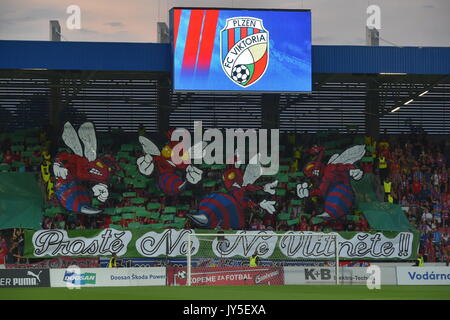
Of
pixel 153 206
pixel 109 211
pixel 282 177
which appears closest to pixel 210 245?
pixel 153 206

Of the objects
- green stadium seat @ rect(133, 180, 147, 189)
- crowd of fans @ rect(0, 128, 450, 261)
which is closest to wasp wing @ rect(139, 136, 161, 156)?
crowd of fans @ rect(0, 128, 450, 261)

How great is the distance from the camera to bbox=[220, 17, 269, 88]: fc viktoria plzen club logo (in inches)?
1540

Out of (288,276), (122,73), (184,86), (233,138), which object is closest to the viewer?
(288,276)

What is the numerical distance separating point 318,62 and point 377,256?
8997mm

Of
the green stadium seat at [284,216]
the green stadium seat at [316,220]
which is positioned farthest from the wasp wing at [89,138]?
the green stadium seat at [316,220]

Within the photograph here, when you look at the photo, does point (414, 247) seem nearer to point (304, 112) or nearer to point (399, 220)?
point (399, 220)

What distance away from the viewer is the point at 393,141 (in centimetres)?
4559

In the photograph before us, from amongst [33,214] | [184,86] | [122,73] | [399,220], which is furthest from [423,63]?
[33,214]

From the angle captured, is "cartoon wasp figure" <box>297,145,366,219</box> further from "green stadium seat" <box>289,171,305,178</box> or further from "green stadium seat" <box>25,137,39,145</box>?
"green stadium seat" <box>25,137,39,145</box>

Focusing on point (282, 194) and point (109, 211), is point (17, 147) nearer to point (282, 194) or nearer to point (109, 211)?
point (109, 211)

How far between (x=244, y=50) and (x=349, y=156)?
8.51 meters

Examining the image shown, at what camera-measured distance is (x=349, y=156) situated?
145 ft

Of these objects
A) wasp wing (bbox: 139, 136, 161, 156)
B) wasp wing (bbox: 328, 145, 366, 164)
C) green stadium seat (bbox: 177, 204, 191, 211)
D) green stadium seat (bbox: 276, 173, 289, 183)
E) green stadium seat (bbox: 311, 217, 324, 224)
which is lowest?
green stadium seat (bbox: 311, 217, 324, 224)

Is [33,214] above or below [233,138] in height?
below
